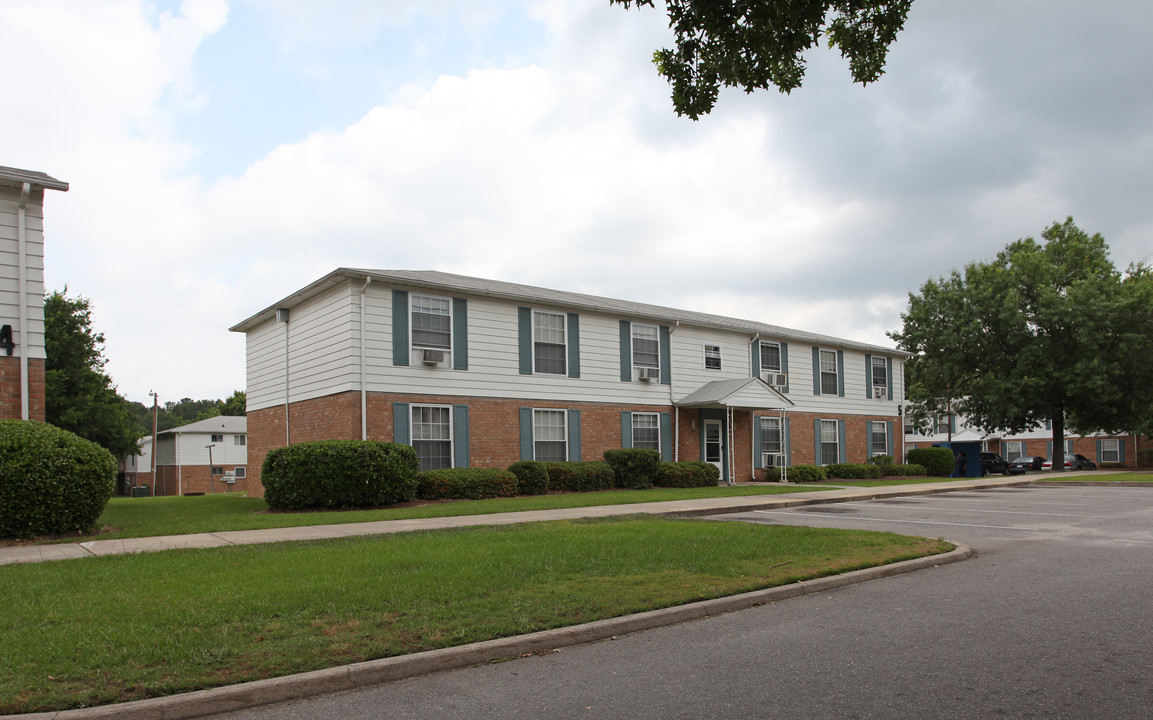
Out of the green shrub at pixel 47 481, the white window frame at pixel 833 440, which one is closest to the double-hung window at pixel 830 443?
the white window frame at pixel 833 440

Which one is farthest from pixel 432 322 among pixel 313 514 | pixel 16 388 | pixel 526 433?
pixel 16 388

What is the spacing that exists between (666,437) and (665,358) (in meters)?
2.62

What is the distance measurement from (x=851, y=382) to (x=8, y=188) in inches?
1137

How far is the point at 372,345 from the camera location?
63.7 feet

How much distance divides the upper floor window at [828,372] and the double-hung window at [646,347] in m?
9.11

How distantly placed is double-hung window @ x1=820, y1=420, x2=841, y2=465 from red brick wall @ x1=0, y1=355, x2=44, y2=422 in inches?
1017

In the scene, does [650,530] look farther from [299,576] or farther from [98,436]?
[98,436]

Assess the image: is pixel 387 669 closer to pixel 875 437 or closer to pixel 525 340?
pixel 525 340

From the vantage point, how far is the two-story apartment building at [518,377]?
64.7ft

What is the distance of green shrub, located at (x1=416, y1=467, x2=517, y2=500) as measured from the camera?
1845 cm

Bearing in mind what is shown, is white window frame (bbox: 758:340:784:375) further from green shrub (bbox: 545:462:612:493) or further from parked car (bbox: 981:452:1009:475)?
parked car (bbox: 981:452:1009:475)

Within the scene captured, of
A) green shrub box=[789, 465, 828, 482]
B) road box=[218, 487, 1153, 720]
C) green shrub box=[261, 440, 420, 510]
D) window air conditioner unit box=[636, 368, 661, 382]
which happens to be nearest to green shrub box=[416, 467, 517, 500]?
green shrub box=[261, 440, 420, 510]

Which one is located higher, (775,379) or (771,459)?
(775,379)

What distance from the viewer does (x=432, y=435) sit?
2020 centimetres
